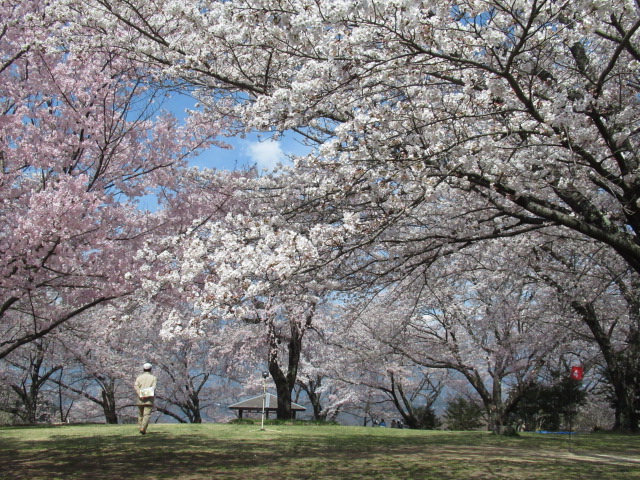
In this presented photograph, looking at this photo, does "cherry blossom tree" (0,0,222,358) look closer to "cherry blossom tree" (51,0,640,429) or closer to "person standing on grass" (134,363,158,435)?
"cherry blossom tree" (51,0,640,429)

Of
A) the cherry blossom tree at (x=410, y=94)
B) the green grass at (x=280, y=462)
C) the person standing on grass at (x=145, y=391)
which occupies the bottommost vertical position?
the green grass at (x=280, y=462)

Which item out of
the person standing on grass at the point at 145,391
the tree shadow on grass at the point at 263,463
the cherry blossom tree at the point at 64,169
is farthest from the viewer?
the person standing on grass at the point at 145,391

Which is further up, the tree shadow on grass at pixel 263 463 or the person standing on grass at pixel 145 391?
the person standing on grass at pixel 145 391

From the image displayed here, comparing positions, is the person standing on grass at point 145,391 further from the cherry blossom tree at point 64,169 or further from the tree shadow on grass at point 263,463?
the cherry blossom tree at point 64,169

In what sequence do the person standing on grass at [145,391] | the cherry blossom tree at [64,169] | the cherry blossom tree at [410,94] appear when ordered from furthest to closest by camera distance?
the person standing on grass at [145,391] → the cherry blossom tree at [64,169] → the cherry blossom tree at [410,94]

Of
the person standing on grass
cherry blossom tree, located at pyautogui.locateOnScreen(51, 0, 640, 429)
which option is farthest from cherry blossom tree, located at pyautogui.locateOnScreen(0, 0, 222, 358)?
the person standing on grass

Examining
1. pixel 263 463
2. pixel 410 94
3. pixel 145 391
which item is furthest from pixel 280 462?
pixel 145 391

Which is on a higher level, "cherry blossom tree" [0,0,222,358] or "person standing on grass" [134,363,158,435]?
"cherry blossom tree" [0,0,222,358]

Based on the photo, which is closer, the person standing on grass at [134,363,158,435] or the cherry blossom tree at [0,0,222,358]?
the cherry blossom tree at [0,0,222,358]

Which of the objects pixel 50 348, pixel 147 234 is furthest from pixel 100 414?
pixel 147 234

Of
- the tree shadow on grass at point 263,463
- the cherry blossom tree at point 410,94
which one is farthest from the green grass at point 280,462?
the cherry blossom tree at point 410,94

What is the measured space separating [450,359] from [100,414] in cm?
2573

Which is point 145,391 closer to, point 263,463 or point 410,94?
point 263,463

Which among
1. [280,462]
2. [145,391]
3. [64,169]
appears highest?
[64,169]
